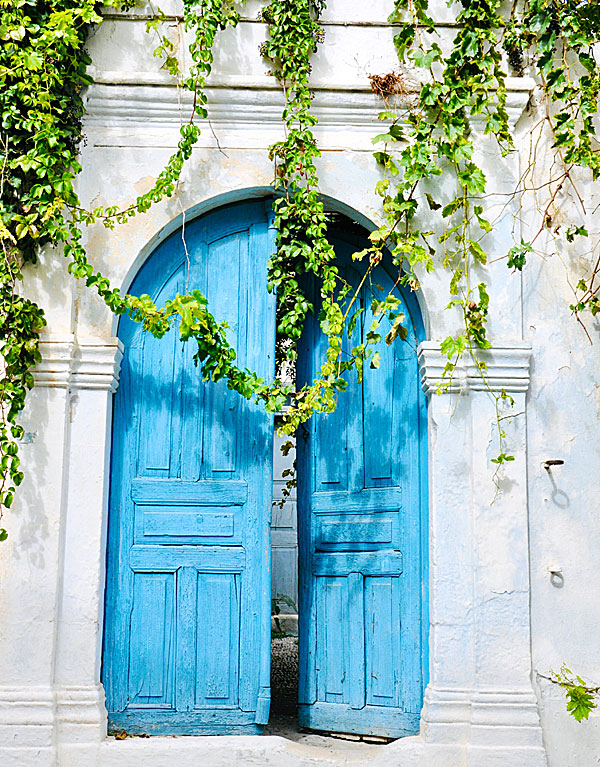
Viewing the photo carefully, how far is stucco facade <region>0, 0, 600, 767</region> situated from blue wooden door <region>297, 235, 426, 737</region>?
0.63 ft

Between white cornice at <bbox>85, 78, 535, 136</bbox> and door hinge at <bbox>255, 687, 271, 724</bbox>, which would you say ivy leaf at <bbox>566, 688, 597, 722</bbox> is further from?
white cornice at <bbox>85, 78, 535, 136</bbox>

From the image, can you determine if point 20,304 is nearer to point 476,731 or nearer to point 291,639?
point 476,731

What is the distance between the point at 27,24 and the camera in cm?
414

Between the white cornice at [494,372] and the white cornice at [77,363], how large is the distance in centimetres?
151

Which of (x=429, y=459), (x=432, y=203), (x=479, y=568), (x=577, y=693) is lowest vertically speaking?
(x=577, y=693)

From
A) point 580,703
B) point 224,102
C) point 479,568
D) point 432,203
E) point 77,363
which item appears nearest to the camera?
point 580,703

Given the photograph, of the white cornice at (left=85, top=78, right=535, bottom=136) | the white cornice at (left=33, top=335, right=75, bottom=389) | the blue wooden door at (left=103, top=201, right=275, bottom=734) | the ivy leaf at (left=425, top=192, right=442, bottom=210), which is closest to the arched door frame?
the white cornice at (left=33, top=335, right=75, bottom=389)

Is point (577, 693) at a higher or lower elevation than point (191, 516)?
lower

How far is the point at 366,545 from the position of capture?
4406 millimetres

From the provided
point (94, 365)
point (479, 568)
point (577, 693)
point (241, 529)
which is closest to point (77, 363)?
point (94, 365)

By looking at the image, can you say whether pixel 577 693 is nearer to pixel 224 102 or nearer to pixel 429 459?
pixel 429 459

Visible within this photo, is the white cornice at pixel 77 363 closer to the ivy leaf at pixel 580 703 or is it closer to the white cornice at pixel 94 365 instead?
the white cornice at pixel 94 365

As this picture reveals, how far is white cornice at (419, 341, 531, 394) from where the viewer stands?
4.24 m

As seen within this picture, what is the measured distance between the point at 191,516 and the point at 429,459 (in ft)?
3.88
